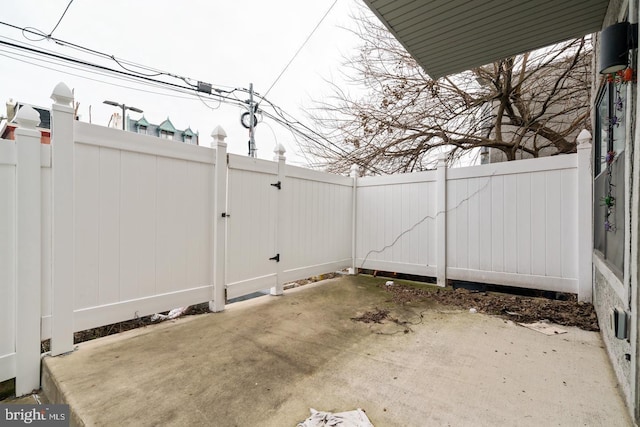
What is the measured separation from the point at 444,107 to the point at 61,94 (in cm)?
526

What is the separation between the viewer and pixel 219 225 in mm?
2834

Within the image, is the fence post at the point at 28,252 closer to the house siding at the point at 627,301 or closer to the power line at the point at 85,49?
the house siding at the point at 627,301

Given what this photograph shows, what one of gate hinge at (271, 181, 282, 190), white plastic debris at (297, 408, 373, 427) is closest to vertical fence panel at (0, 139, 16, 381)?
white plastic debris at (297, 408, 373, 427)

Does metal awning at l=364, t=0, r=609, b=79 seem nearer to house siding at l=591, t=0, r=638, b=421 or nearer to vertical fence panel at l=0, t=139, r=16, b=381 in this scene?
house siding at l=591, t=0, r=638, b=421

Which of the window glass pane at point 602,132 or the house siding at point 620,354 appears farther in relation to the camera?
the window glass pane at point 602,132

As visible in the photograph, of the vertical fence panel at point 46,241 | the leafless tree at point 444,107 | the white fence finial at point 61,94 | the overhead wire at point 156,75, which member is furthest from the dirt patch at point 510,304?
the white fence finial at point 61,94

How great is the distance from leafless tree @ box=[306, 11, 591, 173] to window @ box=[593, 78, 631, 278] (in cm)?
244

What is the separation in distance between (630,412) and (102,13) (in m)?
7.47

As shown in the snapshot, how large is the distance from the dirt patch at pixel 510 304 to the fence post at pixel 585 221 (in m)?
0.20

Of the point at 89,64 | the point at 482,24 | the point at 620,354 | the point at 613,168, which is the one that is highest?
the point at 89,64

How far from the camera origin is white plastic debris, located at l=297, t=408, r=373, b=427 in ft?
3.99

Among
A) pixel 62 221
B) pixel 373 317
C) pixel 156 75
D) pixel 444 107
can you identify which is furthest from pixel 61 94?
pixel 444 107

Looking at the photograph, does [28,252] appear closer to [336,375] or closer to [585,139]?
[336,375]

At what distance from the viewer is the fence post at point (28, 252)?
5.63ft
